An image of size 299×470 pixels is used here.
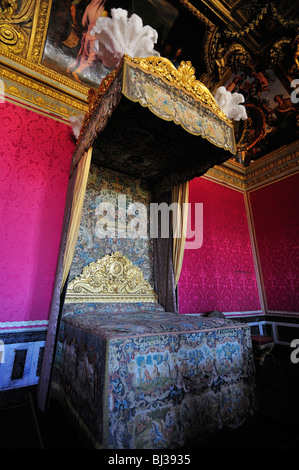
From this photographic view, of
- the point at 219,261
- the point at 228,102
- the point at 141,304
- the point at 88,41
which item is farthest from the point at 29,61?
the point at 219,261

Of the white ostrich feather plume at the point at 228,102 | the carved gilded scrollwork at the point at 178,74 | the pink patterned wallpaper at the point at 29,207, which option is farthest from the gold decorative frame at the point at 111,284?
the white ostrich feather plume at the point at 228,102

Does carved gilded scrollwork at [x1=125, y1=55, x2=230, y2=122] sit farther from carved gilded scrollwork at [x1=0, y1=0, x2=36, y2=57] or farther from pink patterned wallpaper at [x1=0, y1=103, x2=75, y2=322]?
carved gilded scrollwork at [x1=0, y1=0, x2=36, y2=57]

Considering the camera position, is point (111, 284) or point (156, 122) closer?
point (156, 122)

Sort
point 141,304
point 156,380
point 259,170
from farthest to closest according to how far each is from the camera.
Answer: point 259,170 → point 141,304 → point 156,380

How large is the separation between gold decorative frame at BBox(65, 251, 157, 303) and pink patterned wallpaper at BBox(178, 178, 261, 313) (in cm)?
116

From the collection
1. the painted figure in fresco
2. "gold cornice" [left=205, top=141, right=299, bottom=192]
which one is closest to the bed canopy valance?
the painted figure in fresco

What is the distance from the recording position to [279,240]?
534 centimetres

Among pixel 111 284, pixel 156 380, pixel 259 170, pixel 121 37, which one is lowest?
pixel 156 380

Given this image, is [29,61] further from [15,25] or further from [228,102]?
[228,102]

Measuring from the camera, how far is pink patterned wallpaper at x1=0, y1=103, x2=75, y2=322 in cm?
275

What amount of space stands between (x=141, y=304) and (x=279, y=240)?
3945 millimetres

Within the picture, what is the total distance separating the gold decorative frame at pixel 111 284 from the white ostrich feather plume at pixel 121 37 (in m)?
2.45
